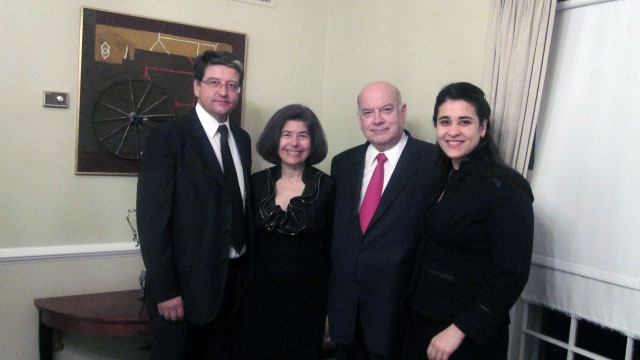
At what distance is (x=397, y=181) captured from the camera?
1.88 m

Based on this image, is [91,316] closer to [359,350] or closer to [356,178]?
[359,350]

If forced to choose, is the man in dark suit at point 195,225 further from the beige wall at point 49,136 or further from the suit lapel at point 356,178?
the beige wall at point 49,136

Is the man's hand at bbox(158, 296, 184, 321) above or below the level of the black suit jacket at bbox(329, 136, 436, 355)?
below

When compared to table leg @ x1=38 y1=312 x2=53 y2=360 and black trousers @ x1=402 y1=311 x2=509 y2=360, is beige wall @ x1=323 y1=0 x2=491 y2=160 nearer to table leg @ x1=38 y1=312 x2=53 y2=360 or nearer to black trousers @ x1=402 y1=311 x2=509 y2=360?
black trousers @ x1=402 y1=311 x2=509 y2=360

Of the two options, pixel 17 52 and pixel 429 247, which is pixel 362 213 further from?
pixel 17 52

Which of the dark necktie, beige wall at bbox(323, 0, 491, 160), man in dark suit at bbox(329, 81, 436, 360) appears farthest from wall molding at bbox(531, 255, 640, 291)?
the dark necktie

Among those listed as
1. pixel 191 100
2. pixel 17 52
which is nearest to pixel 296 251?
pixel 191 100

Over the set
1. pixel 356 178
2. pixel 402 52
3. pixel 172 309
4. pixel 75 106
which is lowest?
pixel 172 309

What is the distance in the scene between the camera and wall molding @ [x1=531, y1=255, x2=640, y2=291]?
161 centimetres

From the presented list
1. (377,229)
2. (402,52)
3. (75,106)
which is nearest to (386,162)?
(377,229)

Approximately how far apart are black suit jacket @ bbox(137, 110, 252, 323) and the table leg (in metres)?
0.87

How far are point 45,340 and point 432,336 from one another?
6.27ft

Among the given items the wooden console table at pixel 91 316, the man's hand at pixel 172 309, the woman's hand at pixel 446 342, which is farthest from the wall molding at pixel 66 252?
the woman's hand at pixel 446 342

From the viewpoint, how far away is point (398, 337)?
72.3 inches
